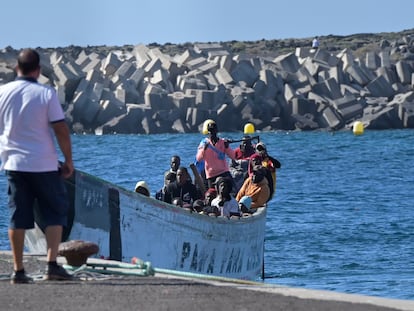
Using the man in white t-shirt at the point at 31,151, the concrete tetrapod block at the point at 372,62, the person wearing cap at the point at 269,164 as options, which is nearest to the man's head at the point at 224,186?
the person wearing cap at the point at 269,164

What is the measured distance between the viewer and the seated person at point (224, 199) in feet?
54.6

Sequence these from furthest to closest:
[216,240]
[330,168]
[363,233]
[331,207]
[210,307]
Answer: [330,168]
[331,207]
[363,233]
[216,240]
[210,307]

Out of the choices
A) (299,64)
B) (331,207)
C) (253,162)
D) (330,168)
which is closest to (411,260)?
(253,162)

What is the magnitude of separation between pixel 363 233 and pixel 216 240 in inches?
397

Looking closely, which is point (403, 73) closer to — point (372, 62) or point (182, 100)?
point (372, 62)

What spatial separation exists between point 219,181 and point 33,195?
717 cm

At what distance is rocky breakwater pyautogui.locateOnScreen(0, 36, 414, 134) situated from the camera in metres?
63.0

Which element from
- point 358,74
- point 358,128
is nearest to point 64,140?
point 358,128

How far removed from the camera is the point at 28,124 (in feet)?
31.4

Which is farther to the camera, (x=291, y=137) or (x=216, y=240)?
(x=291, y=137)

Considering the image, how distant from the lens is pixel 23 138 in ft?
31.5

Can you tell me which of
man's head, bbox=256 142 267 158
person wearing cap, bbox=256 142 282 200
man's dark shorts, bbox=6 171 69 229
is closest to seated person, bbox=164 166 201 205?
person wearing cap, bbox=256 142 282 200

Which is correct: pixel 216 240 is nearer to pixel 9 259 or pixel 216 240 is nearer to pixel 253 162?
pixel 253 162

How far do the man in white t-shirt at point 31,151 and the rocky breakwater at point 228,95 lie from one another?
5205cm
